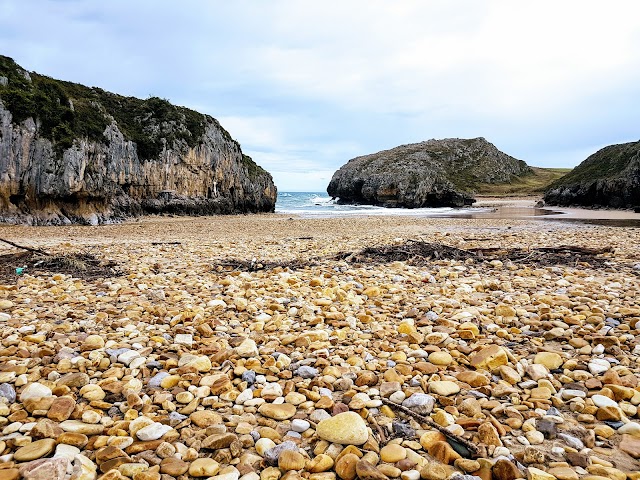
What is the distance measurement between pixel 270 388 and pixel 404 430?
1038mm

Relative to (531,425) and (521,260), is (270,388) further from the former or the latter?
(521,260)

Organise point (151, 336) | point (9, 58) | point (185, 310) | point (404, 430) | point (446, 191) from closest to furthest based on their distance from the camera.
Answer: point (404, 430) → point (151, 336) → point (185, 310) → point (9, 58) → point (446, 191)

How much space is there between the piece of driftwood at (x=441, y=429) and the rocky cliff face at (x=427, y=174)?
67067mm

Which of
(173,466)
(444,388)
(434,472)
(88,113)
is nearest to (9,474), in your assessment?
(173,466)

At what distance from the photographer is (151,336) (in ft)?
13.1

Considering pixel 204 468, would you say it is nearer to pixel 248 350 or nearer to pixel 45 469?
pixel 45 469

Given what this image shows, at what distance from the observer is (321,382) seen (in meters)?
3.03

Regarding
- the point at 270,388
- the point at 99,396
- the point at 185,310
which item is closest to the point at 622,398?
the point at 270,388

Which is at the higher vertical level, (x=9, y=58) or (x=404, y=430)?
(x=9, y=58)

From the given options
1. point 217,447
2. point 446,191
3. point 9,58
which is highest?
point 9,58

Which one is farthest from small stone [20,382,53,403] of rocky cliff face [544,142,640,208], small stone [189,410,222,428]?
rocky cliff face [544,142,640,208]

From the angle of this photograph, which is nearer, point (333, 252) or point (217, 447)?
point (217, 447)

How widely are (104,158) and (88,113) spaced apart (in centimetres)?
374

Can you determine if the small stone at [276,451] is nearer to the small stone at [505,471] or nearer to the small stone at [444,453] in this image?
the small stone at [444,453]
